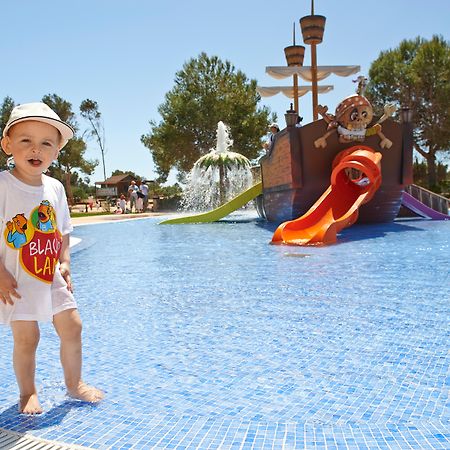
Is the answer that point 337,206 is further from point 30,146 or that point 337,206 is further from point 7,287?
point 7,287

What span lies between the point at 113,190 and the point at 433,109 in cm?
2161

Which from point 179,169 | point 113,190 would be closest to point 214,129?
point 179,169

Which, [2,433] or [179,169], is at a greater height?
[179,169]

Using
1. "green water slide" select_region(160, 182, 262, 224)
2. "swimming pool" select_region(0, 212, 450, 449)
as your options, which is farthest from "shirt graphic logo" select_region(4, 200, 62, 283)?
"green water slide" select_region(160, 182, 262, 224)

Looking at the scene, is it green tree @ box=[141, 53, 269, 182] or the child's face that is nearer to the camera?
the child's face

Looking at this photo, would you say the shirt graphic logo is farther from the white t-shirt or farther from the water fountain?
the water fountain

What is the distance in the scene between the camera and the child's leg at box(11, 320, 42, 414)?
2.13 m

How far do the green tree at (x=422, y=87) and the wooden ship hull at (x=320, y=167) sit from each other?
20706 mm

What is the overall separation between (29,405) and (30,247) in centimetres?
68

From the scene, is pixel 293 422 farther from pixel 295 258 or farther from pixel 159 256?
pixel 159 256

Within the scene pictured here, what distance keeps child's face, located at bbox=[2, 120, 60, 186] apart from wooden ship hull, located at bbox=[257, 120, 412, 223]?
9.34 metres

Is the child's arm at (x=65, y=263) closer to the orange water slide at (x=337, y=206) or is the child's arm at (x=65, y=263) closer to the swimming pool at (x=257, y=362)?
the swimming pool at (x=257, y=362)

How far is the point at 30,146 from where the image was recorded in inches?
84.8

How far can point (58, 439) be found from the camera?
198cm
